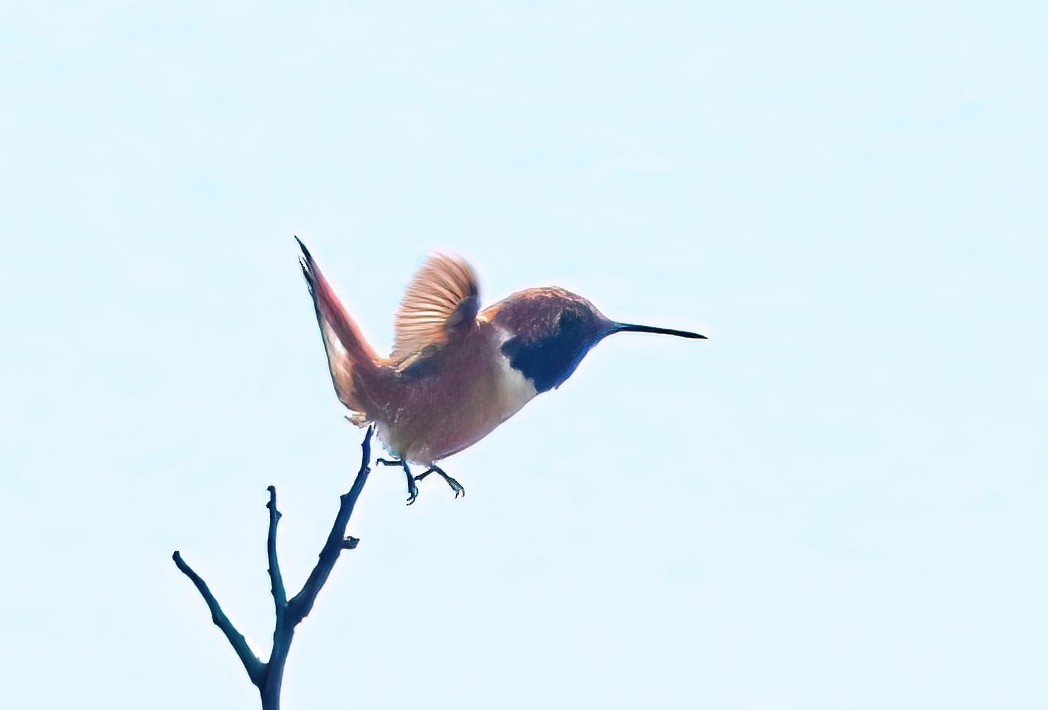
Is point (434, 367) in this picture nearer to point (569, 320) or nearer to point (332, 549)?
point (569, 320)

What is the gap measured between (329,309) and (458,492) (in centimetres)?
83

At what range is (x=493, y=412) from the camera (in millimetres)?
4750

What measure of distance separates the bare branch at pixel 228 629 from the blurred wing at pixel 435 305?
57.1 inches

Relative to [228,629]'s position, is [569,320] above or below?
above

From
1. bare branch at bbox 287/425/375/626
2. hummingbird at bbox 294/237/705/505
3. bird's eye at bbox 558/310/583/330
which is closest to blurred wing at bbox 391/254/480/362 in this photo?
hummingbird at bbox 294/237/705/505

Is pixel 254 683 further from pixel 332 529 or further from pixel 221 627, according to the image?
pixel 332 529

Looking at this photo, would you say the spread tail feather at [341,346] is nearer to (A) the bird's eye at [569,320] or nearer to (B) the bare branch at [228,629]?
(A) the bird's eye at [569,320]

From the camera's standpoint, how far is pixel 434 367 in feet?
15.6

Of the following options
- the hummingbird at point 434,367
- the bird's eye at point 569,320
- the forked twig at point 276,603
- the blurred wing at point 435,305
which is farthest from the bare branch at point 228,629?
the bird's eye at point 569,320

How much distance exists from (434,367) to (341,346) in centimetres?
33

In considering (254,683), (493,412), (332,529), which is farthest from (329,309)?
(254,683)

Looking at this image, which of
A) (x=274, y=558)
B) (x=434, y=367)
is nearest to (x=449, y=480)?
(x=434, y=367)

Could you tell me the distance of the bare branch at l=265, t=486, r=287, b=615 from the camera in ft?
11.5

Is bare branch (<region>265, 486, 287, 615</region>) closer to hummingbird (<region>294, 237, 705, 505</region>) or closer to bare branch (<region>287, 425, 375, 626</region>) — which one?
bare branch (<region>287, 425, 375, 626</region>)
